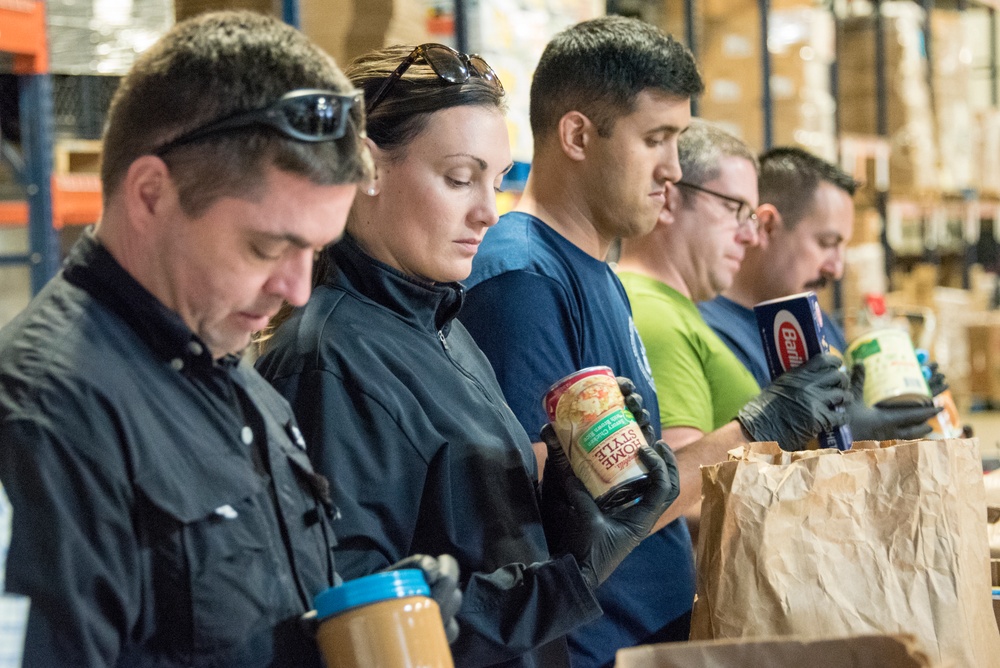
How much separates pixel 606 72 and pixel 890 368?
29.3 inches

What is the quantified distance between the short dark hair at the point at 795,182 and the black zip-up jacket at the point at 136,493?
2.30 metres

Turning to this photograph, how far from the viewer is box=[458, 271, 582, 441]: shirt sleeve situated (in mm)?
1675

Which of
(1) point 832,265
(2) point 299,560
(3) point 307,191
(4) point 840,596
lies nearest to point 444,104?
(3) point 307,191

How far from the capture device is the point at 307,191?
1.03m

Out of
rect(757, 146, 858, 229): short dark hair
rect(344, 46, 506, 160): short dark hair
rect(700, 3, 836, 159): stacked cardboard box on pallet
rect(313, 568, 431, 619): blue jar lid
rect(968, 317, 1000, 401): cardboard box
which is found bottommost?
rect(968, 317, 1000, 401): cardboard box

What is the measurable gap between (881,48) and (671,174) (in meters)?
5.87

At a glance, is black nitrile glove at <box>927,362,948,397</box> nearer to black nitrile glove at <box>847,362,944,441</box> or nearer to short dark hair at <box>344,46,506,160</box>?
black nitrile glove at <box>847,362,944,441</box>

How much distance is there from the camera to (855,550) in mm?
1397

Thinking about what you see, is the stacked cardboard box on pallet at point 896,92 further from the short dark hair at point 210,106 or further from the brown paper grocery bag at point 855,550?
the short dark hair at point 210,106

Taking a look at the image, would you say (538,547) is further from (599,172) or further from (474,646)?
(599,172)

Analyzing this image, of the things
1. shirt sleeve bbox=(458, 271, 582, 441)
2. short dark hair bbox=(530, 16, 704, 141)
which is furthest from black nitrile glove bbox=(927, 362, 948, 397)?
shirt sleeve bbox=(458, 271, 582, 441)

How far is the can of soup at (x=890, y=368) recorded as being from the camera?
6.75 feet

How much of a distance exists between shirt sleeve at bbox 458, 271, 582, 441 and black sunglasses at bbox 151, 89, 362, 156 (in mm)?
688

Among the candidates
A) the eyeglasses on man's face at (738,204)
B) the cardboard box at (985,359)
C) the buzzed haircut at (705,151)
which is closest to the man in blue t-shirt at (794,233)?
the eyeglasses on man's face at (738,204)
